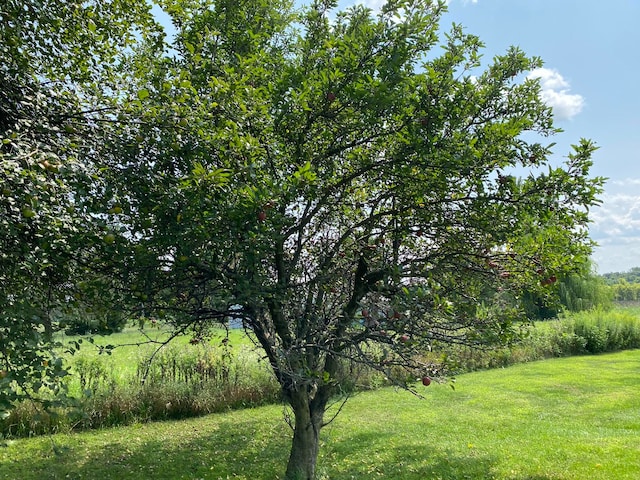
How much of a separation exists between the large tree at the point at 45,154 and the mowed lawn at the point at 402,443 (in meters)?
1.78

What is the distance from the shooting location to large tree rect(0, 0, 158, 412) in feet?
8.80

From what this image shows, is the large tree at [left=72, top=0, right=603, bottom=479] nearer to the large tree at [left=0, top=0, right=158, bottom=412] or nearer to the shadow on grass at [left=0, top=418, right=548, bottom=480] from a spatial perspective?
the large tree at [left=0, top=0, right=158, bottom=412]

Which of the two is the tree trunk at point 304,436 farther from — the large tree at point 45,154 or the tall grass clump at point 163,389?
the tall grass clump at point 163,389

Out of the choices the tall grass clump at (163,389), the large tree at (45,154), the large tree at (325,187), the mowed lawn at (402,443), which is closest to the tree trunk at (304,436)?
the large tree at (325,187)

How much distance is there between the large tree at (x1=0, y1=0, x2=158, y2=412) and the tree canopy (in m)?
0.13

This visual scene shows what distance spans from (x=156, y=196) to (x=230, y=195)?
56 centimetres

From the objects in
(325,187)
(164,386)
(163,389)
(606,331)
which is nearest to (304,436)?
(325,187)

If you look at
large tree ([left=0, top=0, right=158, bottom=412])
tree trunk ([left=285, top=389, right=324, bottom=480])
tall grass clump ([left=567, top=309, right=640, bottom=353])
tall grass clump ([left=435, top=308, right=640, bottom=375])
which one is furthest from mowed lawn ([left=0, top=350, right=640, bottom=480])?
tall grass clump ([left=567, top=309, right=640, bottom=353])

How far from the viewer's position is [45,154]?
106 inches

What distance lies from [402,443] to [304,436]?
10.8 ft

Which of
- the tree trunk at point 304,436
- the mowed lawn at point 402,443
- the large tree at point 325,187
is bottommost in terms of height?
the mowed lawn at point 402,443

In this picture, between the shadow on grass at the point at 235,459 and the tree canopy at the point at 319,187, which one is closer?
the tree canopy at the point at 319,187

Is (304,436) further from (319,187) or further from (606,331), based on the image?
(606,331)

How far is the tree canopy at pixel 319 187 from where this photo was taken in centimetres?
334
